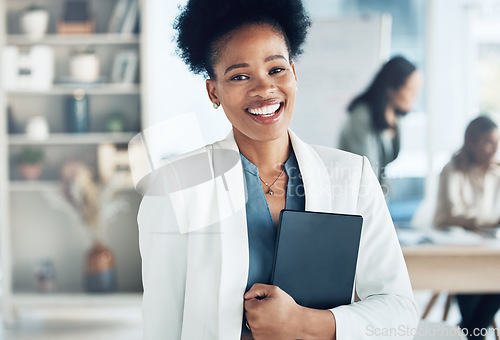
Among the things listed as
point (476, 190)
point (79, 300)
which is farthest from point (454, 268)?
point (79, 300)

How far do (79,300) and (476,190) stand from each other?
7.82 feet

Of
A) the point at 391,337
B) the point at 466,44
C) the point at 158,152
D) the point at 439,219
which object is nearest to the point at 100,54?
the point at 439,219

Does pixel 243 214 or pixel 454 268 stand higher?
pixel 243 214

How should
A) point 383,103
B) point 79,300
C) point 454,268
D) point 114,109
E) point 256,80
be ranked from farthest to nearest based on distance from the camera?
point 114,109
point 79,300
point 383,103
point 454,268
point 256,80

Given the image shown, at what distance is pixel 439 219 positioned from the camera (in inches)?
95.3

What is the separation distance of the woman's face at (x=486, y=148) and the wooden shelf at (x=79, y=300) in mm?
2139

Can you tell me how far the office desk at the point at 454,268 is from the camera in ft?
6.70

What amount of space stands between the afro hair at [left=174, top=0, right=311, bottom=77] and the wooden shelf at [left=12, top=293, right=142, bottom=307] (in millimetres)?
2695

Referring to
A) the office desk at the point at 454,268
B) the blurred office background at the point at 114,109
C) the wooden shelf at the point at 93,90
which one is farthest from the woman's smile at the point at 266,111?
the wooden shelf at the point at 93,90

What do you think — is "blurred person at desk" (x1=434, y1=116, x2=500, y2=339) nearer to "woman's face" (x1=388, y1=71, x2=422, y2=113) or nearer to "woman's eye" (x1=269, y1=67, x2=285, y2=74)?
"woman's face" (x1=388, y1=71, x2=422, y2=113)

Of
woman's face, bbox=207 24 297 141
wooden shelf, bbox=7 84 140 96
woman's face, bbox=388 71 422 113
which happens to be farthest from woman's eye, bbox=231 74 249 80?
wooden shelf, bbox=7 84 140 96

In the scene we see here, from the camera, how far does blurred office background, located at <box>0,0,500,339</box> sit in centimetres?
327

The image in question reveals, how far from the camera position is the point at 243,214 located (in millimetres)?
788

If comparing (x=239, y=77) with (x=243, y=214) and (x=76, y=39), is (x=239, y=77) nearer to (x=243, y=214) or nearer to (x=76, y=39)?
(x=243, y=214)
